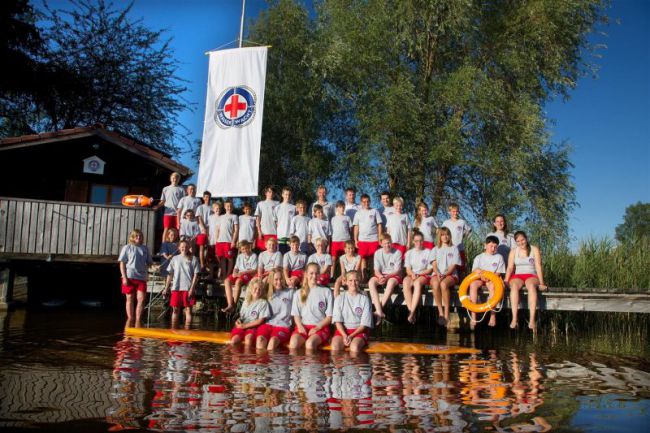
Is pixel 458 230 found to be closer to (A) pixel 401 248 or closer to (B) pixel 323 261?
(A) pixel 401 248

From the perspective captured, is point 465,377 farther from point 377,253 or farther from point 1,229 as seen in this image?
point 1,229

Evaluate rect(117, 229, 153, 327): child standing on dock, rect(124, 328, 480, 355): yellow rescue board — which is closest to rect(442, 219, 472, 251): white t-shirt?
rect(124, 328, 480, 355): yellow rescue board

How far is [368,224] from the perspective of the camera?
11.2m

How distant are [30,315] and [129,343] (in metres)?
5.20

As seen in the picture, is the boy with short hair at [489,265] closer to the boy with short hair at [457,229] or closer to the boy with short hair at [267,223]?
the boy with short hair at [457,229]

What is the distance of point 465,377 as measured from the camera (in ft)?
21.0

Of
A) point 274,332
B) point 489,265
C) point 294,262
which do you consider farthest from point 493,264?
point 274,332

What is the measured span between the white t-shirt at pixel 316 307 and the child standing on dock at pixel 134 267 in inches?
142

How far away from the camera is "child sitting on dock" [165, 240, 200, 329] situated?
439 inches

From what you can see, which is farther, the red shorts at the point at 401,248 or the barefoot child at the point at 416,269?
the red shorts at the point at 401,248

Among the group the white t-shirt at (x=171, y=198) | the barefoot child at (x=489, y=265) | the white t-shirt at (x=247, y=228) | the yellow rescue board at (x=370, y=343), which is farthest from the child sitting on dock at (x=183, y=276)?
the barefoot child at (x=489, y=265)

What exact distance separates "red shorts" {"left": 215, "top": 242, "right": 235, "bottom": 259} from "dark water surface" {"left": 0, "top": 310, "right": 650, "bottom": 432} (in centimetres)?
323

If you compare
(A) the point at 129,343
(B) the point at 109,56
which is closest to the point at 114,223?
(A) the point at 129,343

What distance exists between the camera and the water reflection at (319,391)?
14.5 ft
